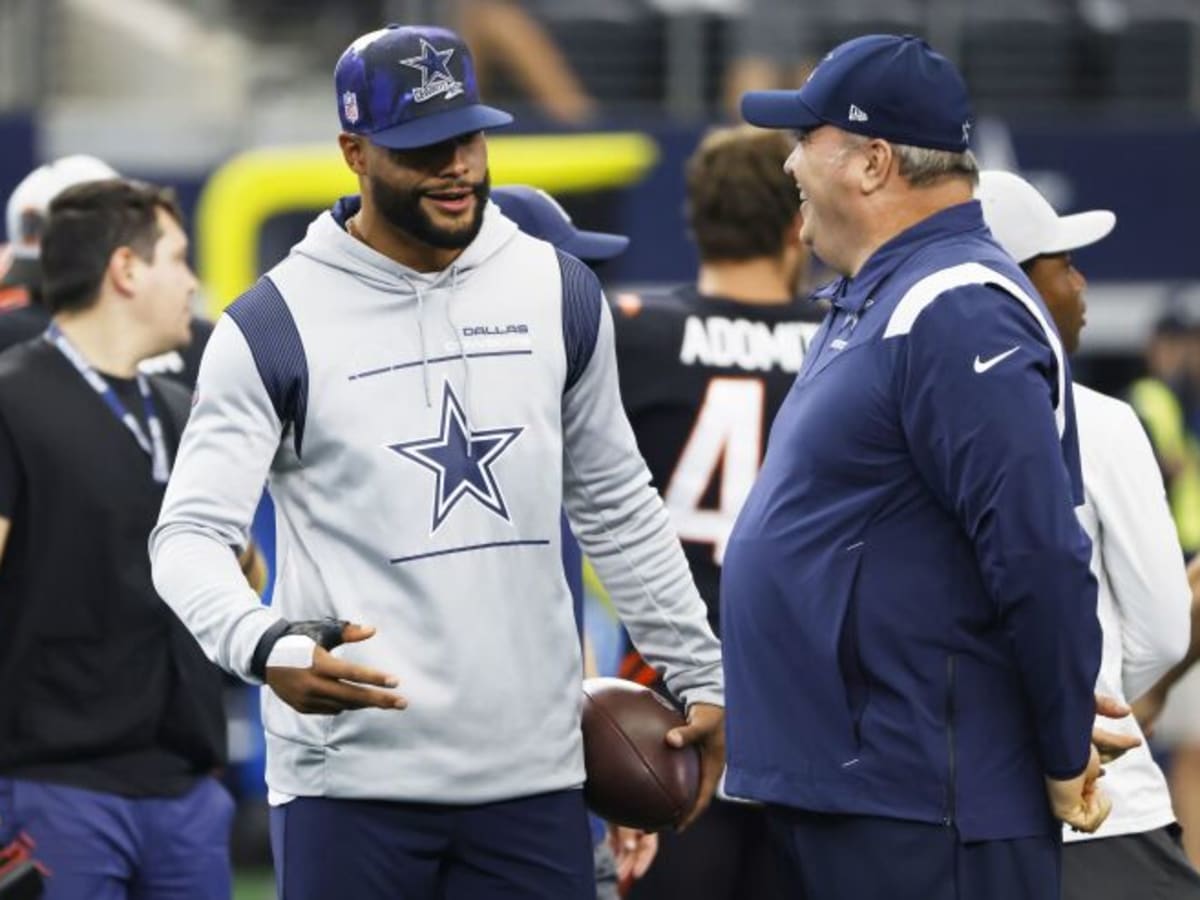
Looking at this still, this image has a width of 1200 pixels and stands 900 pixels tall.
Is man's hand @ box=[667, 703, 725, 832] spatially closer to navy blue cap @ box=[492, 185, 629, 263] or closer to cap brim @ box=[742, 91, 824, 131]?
cap brim @ box=[742, 91, 824, 131]

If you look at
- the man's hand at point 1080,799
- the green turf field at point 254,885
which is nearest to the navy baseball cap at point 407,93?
the man's hand at point 1080,799

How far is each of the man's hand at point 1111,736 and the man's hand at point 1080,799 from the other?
0.08 m

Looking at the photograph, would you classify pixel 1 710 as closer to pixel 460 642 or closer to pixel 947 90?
pixel 460 642

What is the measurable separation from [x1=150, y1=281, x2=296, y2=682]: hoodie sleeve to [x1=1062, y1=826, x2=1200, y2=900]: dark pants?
1507 mm

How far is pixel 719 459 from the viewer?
5.27 metres

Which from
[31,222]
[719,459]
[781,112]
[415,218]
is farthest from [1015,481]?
[31,222]

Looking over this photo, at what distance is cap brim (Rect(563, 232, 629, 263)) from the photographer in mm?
5191

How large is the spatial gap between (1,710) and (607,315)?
1.54 m

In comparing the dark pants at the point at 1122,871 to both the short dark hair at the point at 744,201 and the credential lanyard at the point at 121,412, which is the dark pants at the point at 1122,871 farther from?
the credential lanyard at the point at 121,412

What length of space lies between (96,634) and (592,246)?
4.03ft

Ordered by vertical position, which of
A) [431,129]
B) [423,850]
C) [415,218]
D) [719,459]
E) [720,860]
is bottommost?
[720,860]

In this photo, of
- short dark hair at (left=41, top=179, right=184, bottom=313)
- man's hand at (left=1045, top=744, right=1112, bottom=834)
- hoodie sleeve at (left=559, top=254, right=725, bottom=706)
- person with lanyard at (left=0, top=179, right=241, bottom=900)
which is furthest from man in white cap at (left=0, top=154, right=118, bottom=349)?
man's hand at (left=1045, top=744, right=1112, bottom=834)

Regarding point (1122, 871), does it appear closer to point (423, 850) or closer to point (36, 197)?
point (423, 850)

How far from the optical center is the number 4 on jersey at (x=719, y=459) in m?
5.25
